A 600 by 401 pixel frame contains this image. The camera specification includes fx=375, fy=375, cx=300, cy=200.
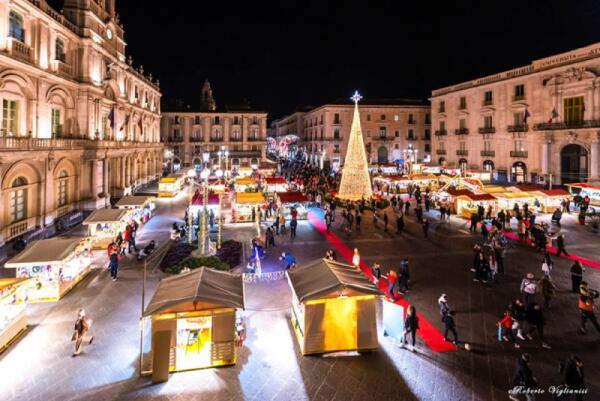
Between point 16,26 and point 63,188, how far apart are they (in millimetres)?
10234

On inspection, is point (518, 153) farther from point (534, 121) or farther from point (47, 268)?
point (47, 268)

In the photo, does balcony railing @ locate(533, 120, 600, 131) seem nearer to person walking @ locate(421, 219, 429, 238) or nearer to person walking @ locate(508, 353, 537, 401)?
person walking @ locate(421, 219, 429, 238)

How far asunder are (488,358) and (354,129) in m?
22.3

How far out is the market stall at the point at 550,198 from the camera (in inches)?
1093

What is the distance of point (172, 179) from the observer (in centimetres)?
3853

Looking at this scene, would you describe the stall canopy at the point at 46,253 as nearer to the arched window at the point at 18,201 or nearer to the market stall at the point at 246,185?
the arched window at the point at 18,201

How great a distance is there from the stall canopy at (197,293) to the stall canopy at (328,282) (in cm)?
157

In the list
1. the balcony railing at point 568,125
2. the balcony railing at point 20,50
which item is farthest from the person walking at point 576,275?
the balcony railing at point 568,125

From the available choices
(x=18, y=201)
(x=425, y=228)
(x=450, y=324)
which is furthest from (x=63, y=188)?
(x=450, y=324)

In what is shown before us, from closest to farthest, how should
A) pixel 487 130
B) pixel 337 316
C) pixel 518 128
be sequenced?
pixel 337 316 < pixel 518 128 < pixel 487 130

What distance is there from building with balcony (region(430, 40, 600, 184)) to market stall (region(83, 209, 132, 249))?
110 feet

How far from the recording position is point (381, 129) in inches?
2611

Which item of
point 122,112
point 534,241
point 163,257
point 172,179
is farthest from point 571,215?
point 122,112

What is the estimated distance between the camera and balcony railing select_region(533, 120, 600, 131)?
34041 mm
